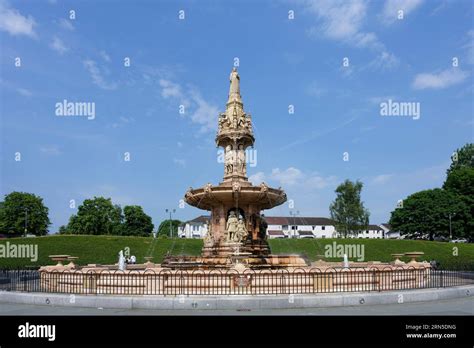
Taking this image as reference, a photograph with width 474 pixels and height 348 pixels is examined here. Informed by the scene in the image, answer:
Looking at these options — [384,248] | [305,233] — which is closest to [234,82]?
[384,248]

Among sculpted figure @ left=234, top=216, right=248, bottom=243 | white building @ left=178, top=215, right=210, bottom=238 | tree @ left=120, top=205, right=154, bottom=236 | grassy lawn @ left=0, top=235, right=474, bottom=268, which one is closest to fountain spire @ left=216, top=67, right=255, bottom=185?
sculpted figure @ left=234, top=216, right=248, bottom=243

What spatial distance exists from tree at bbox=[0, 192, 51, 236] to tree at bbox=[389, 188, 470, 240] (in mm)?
72421

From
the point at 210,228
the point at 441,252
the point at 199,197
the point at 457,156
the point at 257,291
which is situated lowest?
the point at 441,252

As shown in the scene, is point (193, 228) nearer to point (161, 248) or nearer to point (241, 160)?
point (161, 248)

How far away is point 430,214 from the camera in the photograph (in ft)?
258

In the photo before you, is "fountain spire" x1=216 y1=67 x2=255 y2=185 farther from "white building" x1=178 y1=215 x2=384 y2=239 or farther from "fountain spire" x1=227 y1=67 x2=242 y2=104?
"white building" x1=178 y1=215 x2=384 y2=239

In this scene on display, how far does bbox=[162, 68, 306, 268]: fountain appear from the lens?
23.7 meters

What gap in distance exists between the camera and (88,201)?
96250 mm

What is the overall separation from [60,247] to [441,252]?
4541cm

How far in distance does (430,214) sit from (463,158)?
1985cm

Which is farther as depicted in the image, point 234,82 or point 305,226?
point 305,226

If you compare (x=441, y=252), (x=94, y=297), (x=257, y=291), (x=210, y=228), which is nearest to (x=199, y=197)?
(x=210, y=228)
